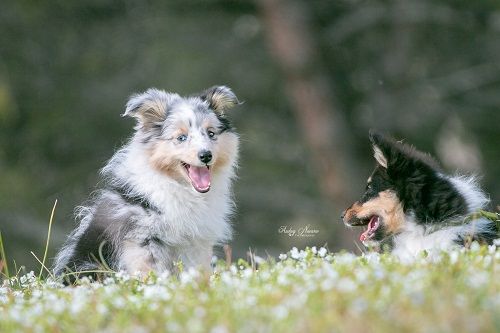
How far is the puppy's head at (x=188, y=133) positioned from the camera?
954 centimetres

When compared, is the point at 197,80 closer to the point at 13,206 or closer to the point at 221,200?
the point at 13,206

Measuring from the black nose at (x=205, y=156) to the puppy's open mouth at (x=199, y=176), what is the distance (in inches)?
5.9

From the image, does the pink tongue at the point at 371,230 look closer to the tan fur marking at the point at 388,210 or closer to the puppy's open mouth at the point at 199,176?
the tan fur marking at the point at 388,210

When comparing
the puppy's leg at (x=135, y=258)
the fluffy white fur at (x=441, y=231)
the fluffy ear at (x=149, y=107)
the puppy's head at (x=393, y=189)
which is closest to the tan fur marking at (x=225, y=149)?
the fluffy ear at (x=149, y=107)

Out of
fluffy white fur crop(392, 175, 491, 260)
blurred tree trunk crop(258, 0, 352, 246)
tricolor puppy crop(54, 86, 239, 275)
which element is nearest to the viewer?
fluffy white fur crop(392, 175, 491, 260)

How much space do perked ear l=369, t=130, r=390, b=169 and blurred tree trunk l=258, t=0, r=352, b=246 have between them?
44.8 ft

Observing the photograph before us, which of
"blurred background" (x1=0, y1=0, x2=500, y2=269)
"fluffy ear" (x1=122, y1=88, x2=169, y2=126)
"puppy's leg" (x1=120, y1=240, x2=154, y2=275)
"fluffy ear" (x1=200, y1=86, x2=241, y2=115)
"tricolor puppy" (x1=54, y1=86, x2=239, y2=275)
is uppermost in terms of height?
"blurred background" (x1=0, y1=0, x2=500, y2=269)

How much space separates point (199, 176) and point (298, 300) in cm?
384

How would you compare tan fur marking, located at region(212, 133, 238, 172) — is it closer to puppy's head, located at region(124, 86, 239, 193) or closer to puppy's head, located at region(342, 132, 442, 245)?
puppy's head, located at region(124, 86, 239, 193)

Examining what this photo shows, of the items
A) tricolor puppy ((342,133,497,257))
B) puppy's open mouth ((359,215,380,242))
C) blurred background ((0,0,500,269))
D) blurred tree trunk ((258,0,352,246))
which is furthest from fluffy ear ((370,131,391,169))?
blurred background ((0,0,500,269))

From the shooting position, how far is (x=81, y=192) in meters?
22.3

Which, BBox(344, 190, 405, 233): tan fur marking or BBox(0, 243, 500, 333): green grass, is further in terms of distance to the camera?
BBox(344, 190, 405, 233): tan fur marking

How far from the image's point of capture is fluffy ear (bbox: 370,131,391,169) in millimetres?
8727

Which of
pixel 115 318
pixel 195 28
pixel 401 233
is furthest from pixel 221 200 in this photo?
pixel 195 28
